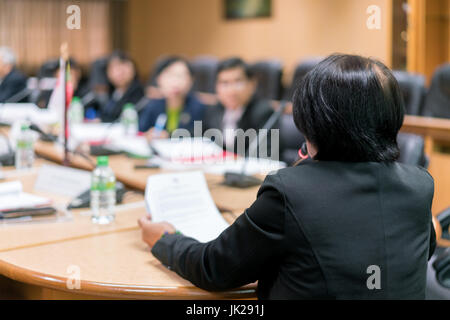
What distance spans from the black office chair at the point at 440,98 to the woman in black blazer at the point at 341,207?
8.69 ft

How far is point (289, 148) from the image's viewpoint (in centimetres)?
276

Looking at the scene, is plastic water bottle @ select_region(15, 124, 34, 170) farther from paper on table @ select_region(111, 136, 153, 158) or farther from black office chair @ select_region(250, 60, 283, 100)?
black office chair @ select_region(250, 60, 283, 100)

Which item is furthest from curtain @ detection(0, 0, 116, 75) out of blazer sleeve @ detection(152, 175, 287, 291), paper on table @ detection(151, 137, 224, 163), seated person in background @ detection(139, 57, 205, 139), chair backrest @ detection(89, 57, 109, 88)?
blazer sleeve @ detection(152, 175, 287, 291)

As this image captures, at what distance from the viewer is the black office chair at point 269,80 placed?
5297mm

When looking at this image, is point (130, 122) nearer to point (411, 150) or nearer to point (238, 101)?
point (238, 101)

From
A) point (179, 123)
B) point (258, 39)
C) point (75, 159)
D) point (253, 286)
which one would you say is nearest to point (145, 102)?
point (179, 123)

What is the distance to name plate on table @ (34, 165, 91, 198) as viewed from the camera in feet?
6.57

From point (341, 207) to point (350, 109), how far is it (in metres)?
0.18

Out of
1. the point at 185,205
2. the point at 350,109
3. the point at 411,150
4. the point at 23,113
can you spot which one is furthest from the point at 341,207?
the point at 23,113

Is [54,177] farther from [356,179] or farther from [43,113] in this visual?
[43,113]

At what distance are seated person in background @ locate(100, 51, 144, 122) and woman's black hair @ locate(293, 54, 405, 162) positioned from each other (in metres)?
3.59

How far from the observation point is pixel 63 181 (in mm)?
2055

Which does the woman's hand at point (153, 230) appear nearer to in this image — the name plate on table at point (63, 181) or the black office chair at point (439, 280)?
the name plate on table at point (63, 181)
